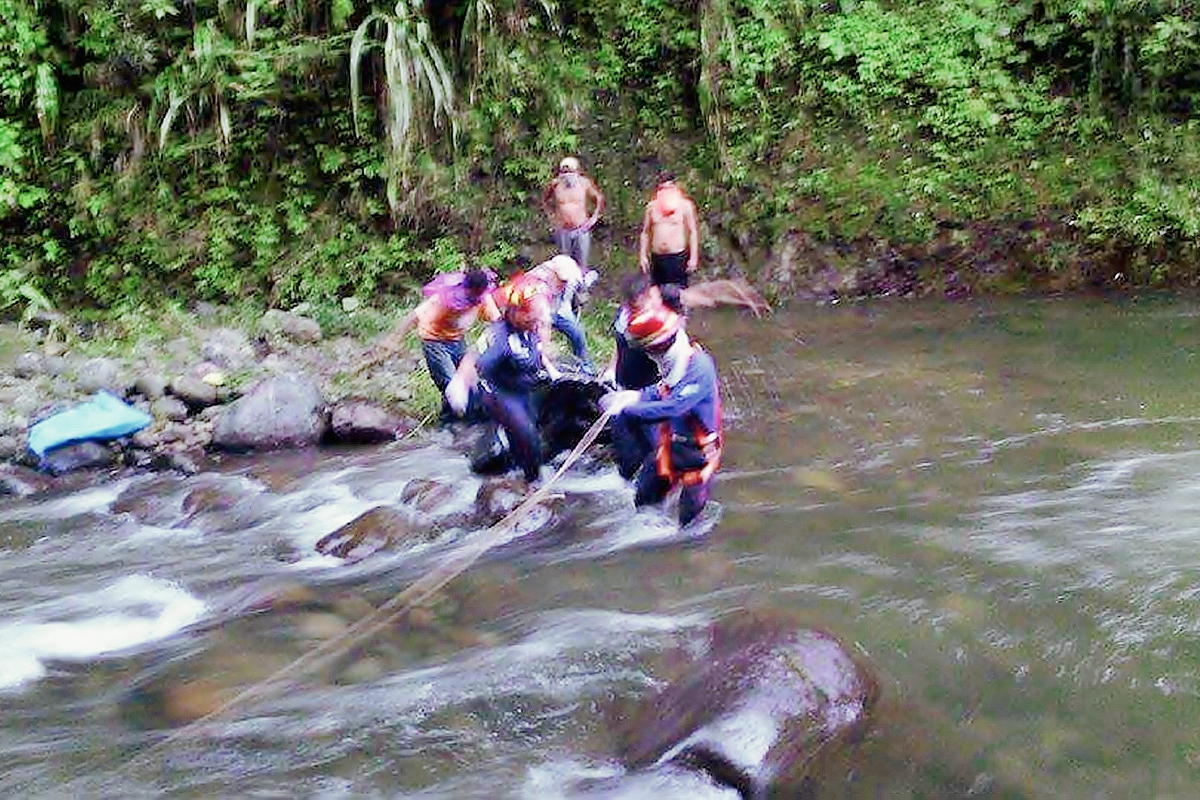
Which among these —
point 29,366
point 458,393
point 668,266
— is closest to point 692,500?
point 458,393

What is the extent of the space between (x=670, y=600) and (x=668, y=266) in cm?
485

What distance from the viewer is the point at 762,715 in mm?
4082

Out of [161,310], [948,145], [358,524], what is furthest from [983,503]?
[161,310]

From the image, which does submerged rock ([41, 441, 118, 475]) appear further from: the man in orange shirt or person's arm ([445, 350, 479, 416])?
person's arm ([445, 350, 479, 416])

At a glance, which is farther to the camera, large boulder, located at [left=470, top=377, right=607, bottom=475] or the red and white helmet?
large boulder, located at [left=470, top=377, right=607, bottom=475]

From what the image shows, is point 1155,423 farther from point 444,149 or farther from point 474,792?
point 444,149

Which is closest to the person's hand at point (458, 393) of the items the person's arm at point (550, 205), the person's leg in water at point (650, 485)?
the person's leg in water at point (650, 485)

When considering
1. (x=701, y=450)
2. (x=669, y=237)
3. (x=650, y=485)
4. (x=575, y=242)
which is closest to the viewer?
(x=701, y=450)

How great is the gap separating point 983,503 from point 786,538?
1236 millimetres

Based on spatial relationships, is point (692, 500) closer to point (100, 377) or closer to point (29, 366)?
point (100, 377)

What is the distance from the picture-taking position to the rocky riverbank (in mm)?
8188

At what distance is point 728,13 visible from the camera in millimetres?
12164

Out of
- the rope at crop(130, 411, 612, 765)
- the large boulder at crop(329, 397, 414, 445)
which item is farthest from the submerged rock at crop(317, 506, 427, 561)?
the large boulder at crop(329, 397, 414, 445)

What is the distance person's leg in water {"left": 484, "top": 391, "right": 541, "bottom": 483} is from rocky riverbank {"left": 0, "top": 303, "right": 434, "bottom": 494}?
1774 mm
